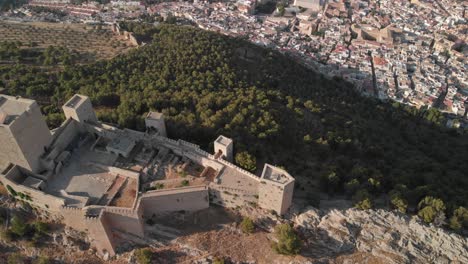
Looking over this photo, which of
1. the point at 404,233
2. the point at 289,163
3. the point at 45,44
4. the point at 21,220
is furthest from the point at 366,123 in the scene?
the point at 45,44

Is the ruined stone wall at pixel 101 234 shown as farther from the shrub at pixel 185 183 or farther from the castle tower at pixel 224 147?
the castle tower at pixel 224 147

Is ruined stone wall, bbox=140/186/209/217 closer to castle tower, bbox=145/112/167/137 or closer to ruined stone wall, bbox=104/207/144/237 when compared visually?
ruined stone wall, bbox=104/207/144/237

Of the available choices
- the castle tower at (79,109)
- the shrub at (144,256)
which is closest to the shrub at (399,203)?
the shrub at (144,256)

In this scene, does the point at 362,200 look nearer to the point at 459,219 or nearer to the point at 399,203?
the point at 399,203

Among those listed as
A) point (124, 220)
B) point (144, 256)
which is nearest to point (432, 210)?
point (144, 256)

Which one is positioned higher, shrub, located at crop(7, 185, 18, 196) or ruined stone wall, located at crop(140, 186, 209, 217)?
ruined stone wall, located at crop(140, 186, 209, 217)

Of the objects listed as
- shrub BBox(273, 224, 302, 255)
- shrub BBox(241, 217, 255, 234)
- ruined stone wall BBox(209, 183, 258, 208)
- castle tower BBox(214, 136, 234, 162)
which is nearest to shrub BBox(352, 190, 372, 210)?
shrub BBox(273, 224, 302, 255)

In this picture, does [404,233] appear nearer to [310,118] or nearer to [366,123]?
[310,118]
